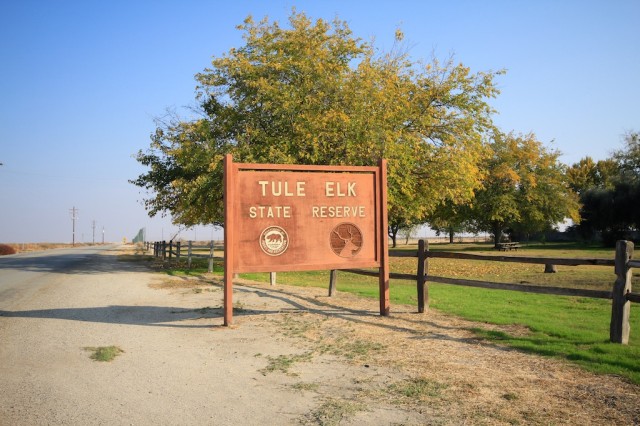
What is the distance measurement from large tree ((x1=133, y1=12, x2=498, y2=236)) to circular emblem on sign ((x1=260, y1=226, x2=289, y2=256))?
8397mm

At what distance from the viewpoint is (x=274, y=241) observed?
9609 millimetres

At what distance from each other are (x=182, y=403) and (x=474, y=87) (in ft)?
70.3

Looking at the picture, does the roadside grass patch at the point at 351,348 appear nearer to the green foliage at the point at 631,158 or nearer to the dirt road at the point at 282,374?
the dirt road at the point at 282,374

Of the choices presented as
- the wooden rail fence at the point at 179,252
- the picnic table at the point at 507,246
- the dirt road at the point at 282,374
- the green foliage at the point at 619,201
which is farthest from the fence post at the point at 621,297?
the green foliage at the point at 619,201

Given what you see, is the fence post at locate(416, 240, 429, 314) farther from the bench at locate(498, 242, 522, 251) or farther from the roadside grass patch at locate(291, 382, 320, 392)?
the bench at locate(498, 242, 522, 251)

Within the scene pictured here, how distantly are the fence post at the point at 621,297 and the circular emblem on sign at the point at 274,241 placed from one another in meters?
5.67

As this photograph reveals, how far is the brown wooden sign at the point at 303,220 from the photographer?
937 centimetres

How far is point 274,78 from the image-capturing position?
65.0ft

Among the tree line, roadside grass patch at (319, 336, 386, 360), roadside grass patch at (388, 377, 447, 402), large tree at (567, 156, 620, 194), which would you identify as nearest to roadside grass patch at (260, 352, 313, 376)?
roadside grass patch at (319, 336, 386, 360)

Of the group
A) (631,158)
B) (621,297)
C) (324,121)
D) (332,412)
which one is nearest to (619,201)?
(631,158)

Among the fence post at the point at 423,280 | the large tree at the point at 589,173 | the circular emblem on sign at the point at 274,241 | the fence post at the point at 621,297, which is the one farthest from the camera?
the large tree at the point at 589,173

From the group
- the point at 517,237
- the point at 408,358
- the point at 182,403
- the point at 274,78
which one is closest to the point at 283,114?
the point at 274,78

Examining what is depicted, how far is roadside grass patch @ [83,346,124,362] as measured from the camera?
6.75 m

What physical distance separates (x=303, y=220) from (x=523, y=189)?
147ft
